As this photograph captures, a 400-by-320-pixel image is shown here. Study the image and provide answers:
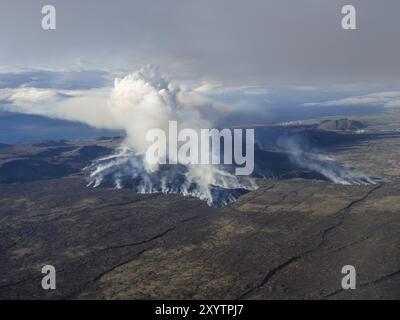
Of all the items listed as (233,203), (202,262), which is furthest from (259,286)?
(233,203)

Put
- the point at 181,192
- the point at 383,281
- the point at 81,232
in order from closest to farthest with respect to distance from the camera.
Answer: the point at 383,281 < the point at 81,232 < the point at 181,192

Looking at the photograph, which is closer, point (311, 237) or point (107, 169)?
point (311, 237)

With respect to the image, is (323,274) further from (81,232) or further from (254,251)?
(81,232)

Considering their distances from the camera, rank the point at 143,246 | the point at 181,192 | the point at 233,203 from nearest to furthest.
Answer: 1. the point at 143,246
2. the point at 233,203
3. the point at 181,192

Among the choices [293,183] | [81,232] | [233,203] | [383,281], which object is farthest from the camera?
[293,183]

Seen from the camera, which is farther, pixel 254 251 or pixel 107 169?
pixel 107 169
